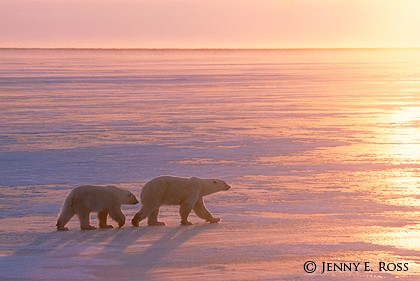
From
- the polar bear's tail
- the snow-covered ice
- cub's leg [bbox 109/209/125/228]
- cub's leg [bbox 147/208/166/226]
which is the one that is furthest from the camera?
cub's leg [bbox 147/208/166/226]

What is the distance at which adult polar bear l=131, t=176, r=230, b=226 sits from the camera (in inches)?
355

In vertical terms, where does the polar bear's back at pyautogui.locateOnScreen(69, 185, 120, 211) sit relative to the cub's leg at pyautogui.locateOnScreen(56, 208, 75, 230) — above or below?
above

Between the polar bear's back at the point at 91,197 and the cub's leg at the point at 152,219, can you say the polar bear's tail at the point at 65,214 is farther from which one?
the cub's leg at the point at 152,219

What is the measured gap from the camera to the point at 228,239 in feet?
27.4

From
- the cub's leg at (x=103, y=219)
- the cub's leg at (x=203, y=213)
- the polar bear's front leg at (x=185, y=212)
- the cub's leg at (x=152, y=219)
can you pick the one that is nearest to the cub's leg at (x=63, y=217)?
the cub's leg at (x=103, y=219)

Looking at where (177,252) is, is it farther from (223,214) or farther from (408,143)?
(408,143)

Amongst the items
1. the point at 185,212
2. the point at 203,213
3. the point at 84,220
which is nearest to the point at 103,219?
the point at 84,220

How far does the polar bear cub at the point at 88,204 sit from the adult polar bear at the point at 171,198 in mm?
228

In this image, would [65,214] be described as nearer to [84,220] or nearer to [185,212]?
[84,220]

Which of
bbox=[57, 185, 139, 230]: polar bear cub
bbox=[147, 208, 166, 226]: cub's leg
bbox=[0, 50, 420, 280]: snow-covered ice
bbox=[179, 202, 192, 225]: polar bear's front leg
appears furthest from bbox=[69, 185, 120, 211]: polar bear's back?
bbox=[179, 202, 192, 225]: polar bear's front leg

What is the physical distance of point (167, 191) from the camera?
9117 millimetres

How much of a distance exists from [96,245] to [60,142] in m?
8.43

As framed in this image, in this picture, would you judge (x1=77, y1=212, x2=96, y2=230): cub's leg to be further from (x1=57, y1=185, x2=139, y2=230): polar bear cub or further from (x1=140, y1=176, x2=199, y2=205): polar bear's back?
(x1=140, y1=176, x2=199, y2=205): polar bear's back

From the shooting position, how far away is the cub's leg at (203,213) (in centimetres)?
919
